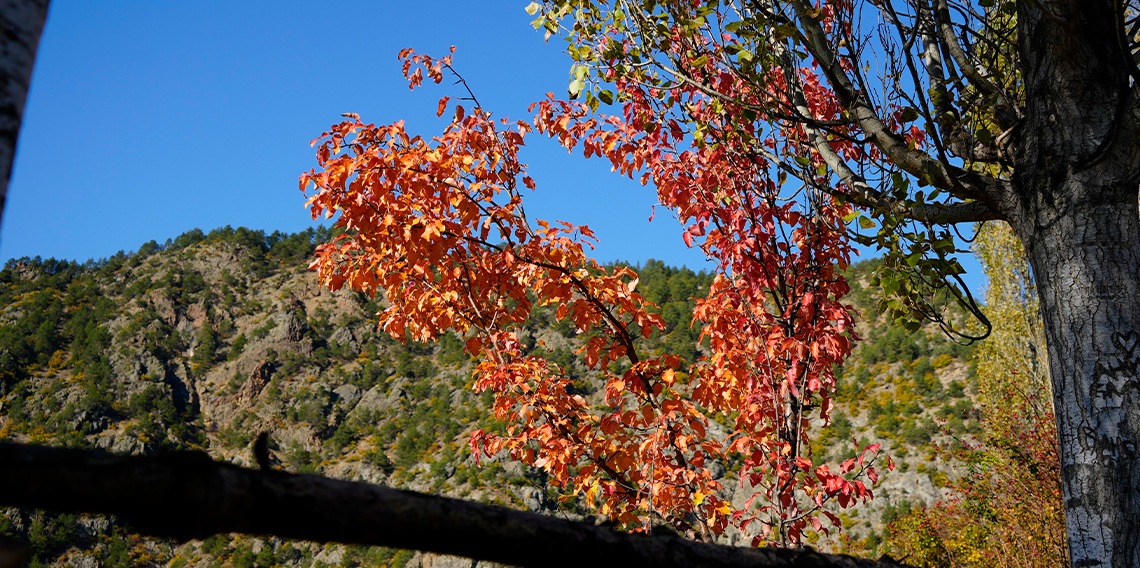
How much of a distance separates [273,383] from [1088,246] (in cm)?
5390

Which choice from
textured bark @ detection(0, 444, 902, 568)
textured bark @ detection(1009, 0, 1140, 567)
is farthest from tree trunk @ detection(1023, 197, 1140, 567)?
textured bark @ detection(0, 444, 902, 568)

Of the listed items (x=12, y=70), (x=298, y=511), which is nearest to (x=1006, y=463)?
(x=298, y=511)

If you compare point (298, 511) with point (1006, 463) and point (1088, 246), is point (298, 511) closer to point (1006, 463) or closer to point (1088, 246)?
point (1088, 246)

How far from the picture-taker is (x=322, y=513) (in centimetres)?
84

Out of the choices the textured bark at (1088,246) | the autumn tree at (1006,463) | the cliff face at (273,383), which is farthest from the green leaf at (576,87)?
the cliff face at (273,383)

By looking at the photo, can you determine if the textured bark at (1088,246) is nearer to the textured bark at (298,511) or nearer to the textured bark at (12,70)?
the textured bark at (298,511)

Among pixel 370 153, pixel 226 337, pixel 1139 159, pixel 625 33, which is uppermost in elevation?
pixel 226 337

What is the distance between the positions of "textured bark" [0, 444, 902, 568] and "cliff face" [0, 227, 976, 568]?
77.4 feet

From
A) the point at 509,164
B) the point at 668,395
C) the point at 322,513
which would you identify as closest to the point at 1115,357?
the point at 668,395

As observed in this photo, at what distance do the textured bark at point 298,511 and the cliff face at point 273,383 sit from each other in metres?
23.6

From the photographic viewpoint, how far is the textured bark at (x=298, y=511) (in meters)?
0.70

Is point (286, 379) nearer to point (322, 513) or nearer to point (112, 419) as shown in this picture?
point (112, 419)

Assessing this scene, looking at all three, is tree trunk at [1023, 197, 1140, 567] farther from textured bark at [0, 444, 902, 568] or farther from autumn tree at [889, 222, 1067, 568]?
autumn tree at [889, 222, 1067, 568]

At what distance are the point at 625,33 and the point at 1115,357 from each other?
298cm
